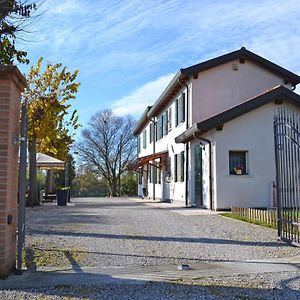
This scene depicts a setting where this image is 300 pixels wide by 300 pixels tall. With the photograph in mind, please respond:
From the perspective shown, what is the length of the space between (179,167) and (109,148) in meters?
34.2

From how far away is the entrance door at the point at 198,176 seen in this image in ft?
62.5

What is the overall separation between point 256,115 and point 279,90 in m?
1.31

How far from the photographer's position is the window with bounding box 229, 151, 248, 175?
17.2 m

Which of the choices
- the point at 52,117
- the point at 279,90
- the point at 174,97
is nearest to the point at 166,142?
the point at 174,97

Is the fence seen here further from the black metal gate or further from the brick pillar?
the brick pillar

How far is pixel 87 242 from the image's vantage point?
29.6ft

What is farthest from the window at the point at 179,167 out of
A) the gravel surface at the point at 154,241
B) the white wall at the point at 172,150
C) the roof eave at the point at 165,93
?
the gravel surface at the point at 154,241

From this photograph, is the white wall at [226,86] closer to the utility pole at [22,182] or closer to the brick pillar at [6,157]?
the utility pole at [22,182]

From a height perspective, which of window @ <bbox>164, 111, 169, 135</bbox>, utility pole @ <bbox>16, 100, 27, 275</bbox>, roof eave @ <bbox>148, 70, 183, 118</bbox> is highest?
roof eave @ <bbox>148, 70, 183, 118</bbox>

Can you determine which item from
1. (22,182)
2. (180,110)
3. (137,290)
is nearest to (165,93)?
(180,110)

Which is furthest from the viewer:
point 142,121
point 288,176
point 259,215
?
point 142,121

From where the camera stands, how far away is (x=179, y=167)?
22.8 metres

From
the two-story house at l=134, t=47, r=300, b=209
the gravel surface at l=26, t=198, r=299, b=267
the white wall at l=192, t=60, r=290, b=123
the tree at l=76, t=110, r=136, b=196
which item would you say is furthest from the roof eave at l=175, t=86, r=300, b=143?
the tree at l=76, t=110, r=136, b=196

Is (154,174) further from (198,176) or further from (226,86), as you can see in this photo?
(198,176)
